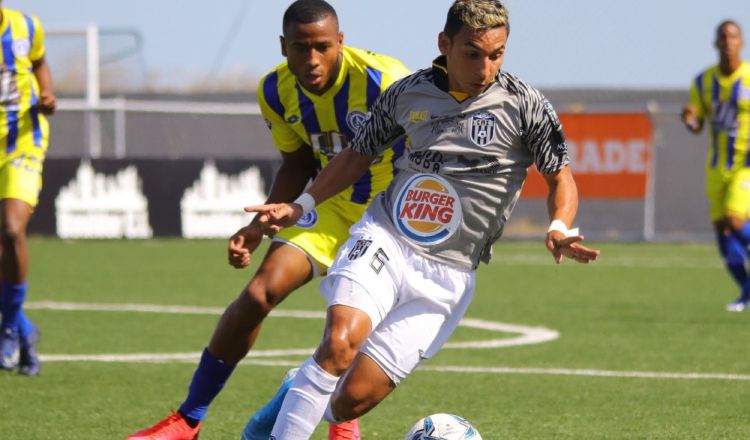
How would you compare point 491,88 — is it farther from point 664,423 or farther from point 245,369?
point 245,369

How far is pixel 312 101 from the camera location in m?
6.41

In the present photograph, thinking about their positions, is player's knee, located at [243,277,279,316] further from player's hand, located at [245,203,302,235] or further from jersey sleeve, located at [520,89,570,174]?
jersey sleeve, located at [520,89,570,174]

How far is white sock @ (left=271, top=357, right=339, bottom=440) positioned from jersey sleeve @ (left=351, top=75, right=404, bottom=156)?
3.18 ft

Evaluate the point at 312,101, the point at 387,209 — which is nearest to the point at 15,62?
the point at 312,101

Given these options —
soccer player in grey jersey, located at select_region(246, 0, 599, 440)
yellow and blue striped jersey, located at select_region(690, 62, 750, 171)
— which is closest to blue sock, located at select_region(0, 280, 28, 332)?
soccer player in grey jersey, located at select_region(246, 0, 599, 440)

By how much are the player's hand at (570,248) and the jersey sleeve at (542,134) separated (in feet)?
1.40

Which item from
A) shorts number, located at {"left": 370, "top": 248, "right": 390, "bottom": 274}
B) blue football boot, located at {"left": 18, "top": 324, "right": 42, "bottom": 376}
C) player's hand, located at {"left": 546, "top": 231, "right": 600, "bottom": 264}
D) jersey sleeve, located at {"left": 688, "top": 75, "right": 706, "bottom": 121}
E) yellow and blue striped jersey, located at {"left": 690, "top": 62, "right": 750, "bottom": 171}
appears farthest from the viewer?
jersey sleeve, located at {"left": 688, "top": 75, "right": 706, "bottom": 121}

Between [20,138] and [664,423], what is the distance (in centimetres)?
424

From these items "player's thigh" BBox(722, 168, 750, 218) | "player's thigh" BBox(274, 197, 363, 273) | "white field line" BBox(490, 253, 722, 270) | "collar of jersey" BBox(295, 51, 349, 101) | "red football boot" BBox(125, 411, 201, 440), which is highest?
"collar of jersey" BBox(295, 51, 349, 101)

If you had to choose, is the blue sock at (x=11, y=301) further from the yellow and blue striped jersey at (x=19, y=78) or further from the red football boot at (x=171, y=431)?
the red football boot at (x=171, y=431)

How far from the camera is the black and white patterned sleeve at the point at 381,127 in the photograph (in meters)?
5.46

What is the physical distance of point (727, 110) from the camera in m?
13.4

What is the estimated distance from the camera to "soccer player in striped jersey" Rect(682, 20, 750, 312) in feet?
42.4

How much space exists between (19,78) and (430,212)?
163 inches
